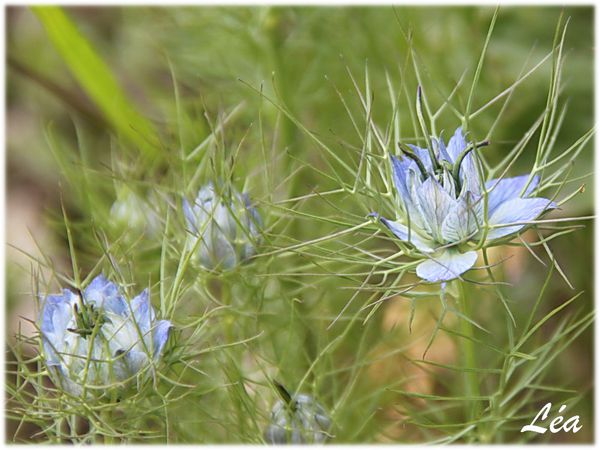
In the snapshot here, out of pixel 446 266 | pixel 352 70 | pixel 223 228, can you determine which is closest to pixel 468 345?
pixel 446 266

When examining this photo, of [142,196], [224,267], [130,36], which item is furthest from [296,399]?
[130,36]

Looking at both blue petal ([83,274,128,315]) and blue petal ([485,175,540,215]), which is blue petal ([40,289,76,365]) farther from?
blue petal ([485,175,540,215])

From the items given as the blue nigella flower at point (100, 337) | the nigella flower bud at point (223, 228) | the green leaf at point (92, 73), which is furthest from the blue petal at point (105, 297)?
the green leaf at point (92, 73)

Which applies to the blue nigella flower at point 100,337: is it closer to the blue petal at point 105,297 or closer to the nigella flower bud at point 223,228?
the blue petal at point 105,297

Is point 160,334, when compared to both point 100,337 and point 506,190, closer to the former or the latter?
point 100,337

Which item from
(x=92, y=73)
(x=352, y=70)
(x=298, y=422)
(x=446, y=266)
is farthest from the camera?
(x=352, y=70)

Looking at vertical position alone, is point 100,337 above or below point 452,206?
below

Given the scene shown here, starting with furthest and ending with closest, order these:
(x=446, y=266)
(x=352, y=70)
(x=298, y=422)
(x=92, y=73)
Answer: (x=352, y=70), (x=92, y=73), (x=298, y=422), (x=446, y=266)
